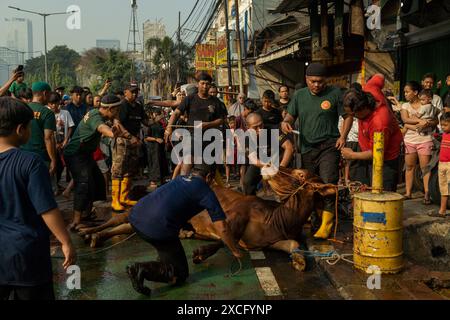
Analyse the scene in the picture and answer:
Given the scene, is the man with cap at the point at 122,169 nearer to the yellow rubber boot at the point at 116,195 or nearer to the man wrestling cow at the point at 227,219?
the yellow rubber boot at the point at 116,195

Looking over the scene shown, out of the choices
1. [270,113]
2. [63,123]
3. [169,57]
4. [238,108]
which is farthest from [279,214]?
[169,57]

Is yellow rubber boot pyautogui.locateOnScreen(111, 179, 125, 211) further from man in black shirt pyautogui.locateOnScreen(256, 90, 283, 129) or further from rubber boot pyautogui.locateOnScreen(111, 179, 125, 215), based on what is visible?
man in black shirt pyautogui.locateOnScreen(256, 90, 283, 129)

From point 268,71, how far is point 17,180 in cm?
2290

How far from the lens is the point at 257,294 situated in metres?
4.51

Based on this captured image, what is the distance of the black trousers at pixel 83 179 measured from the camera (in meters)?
6.89

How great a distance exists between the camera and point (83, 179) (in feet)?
22.7

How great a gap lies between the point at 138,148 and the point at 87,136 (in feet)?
5.49

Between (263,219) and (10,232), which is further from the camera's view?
(263,219)

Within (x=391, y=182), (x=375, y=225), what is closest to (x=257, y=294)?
(x=375, y=225)

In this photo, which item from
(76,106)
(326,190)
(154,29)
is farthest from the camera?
(154,29)

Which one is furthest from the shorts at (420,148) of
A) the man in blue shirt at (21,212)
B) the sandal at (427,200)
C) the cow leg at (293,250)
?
the man in blue shirt at (21,212)

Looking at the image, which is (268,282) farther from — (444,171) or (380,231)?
(444,171)

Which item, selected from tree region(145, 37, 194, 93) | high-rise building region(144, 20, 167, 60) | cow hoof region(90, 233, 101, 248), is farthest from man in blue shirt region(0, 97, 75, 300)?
high-rise building region(144, 20, 167, 60)

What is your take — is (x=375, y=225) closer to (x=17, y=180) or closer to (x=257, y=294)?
(x=257, y=294)
